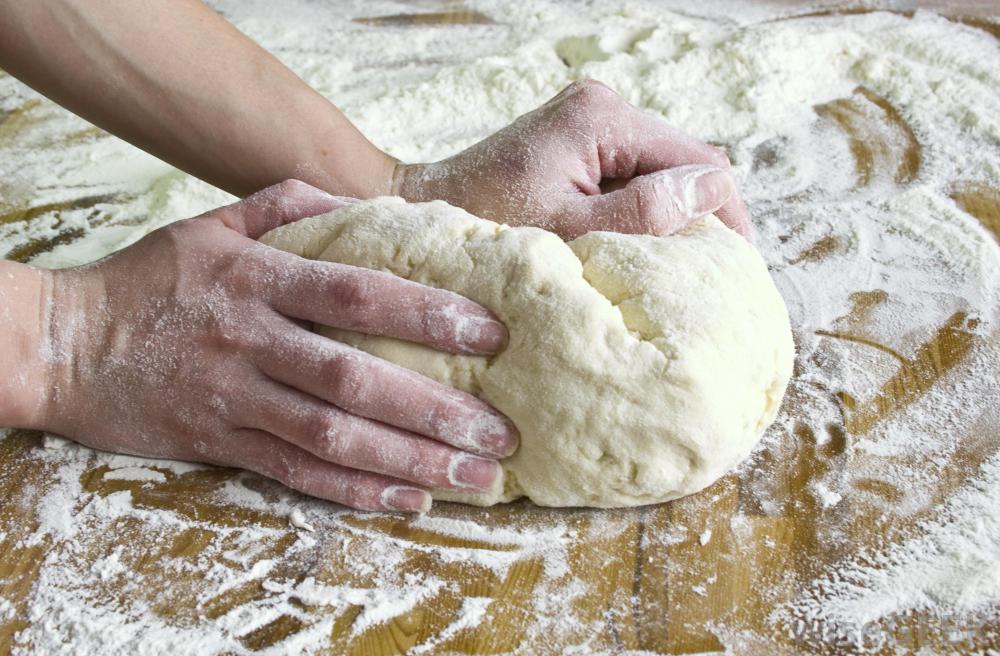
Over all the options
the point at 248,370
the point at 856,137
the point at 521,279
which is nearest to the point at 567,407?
the point at 521,279

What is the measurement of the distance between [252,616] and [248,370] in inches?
14.0

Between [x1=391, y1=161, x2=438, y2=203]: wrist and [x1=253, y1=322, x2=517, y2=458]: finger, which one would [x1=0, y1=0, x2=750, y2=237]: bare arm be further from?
[x1=253, y1=322, x2=517, y2=458]: finger

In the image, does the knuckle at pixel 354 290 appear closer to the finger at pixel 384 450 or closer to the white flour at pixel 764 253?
the finger at pixel 384 450

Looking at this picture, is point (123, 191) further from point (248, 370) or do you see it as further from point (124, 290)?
point (248, 370)

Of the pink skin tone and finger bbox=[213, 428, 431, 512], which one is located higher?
the pink skin tone

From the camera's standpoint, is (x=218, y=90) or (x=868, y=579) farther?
(x=218, y=90)

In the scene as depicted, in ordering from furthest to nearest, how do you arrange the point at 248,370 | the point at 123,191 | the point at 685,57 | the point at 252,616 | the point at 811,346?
the point at 685,57 → the point at 123,191 → the point at 811,346 → the point at 248,370 → the point at 252,616

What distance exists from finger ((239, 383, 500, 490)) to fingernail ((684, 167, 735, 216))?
0.55 meters

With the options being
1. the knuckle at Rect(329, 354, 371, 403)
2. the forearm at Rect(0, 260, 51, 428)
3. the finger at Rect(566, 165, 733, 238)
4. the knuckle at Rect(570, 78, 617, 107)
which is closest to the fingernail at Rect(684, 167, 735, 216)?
the finger at Rect(566, 165, 733, 238)

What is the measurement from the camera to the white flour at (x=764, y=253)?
1.25 m

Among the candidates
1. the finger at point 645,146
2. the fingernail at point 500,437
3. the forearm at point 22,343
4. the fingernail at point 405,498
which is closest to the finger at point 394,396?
the fingernail at point 500,437

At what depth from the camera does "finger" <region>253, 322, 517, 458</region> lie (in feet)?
4.18

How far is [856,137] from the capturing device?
7.39 ft

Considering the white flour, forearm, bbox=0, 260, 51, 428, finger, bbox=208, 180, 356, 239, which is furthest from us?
finger, bbox=208, 180, 356, 239
